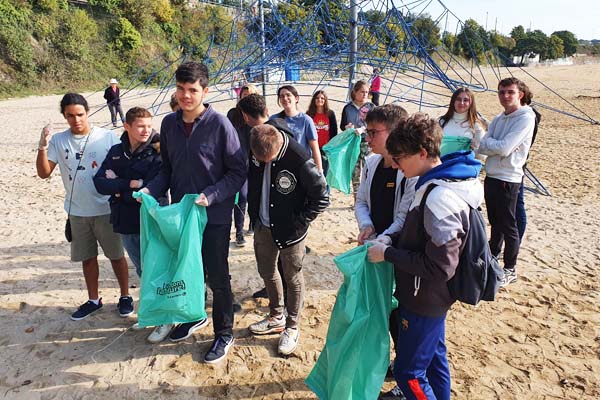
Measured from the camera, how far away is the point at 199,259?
260cm

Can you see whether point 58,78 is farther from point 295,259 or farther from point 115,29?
point 295,259

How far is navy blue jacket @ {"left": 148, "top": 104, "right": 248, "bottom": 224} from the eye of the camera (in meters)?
2.54

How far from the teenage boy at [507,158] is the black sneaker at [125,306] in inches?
121

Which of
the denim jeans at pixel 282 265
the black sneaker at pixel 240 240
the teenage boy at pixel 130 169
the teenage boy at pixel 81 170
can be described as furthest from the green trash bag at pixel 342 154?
the teenage boy at pixel 81 170

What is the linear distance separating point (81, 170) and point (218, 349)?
1631 millimetres

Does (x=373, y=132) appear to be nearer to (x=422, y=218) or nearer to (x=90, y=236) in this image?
(x=422, y=218)

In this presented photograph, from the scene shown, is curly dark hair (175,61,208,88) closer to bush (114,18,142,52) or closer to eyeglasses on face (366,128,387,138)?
eyeglasses on face (366,128,387,138)

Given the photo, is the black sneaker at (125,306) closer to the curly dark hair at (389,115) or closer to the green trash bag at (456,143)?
the curly dark hair at (389,115)

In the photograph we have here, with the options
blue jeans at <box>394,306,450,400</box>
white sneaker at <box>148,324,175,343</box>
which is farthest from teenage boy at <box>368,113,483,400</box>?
white sneaker at <box>148,324,175,343</box>

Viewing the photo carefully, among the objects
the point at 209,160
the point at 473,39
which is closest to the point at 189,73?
the point at 209,160

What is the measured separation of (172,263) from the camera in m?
2.64

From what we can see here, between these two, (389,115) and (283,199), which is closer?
(389,115)

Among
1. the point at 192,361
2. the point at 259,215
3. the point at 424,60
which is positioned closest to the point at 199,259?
the point at 259,215

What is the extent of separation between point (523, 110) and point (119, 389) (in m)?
3.66
